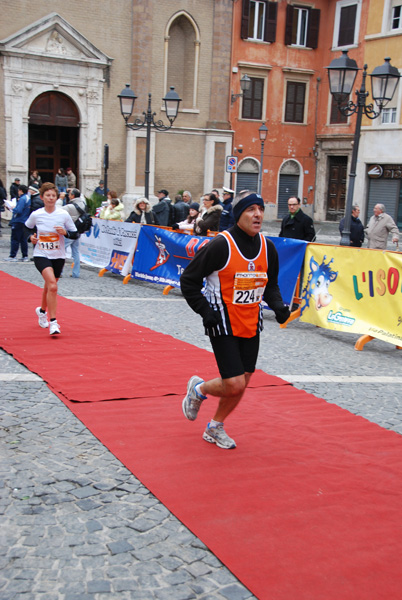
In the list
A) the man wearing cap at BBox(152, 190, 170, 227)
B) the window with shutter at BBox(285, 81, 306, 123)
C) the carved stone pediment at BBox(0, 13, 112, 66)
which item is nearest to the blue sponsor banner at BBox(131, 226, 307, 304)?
the man wearing cap at BBox(152, 190, 170, 227)

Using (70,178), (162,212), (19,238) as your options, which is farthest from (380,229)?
(70,178)

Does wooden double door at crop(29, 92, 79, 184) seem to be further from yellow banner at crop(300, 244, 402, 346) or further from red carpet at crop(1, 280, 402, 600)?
red carpet at crop(1, 280, 402, 600)

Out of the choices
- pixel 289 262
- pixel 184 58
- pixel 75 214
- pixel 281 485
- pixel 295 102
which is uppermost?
pixel 184 58

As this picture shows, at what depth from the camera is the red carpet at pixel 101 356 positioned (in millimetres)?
6371

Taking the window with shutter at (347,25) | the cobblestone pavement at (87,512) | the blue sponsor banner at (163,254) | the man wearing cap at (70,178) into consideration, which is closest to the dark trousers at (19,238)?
the blue sponsor banner at (163,254)

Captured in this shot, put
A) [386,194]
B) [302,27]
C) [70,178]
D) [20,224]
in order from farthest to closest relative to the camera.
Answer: [302,27] → [386,194] → [70,178] → [20,224]

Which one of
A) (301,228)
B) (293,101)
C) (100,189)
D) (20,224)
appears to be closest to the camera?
(301,228)

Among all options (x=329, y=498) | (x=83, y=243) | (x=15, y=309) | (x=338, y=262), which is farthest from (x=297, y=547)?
(x=83, y=243)

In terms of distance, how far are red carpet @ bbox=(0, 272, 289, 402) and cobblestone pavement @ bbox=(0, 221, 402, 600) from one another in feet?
0.95

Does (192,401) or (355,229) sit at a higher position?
(355,229)

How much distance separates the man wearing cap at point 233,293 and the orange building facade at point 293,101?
1183 inches

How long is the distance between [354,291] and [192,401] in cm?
469

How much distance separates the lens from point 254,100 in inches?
1393

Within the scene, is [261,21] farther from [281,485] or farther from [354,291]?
[281,485]
